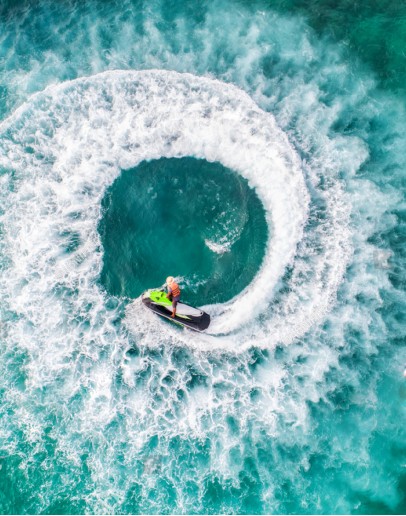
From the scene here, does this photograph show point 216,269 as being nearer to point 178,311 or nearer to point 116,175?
point 178,311

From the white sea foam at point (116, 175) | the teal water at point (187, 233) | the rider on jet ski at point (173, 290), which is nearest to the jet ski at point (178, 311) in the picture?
the rider on jet ski at point (173, 290)

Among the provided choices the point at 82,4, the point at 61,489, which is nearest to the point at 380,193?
the point at 82,4

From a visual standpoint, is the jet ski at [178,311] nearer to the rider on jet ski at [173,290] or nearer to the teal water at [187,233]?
the rider on jet ski at [173,290]

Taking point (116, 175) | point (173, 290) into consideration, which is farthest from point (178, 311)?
point (116, 175)

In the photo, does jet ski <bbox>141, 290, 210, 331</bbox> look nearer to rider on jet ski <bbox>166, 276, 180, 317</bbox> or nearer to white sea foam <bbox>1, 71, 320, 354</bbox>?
rider on jet ski <bbox>166, 276, 180, 317</bbox>

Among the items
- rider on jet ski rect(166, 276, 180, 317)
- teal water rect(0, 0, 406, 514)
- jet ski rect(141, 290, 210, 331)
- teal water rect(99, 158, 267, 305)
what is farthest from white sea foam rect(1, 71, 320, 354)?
rider on jet ski rect(166, 276, 180, 317)

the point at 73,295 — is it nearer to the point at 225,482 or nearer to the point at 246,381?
the point at 246,381

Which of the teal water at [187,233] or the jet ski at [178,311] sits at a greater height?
the teal water at [187,233]
